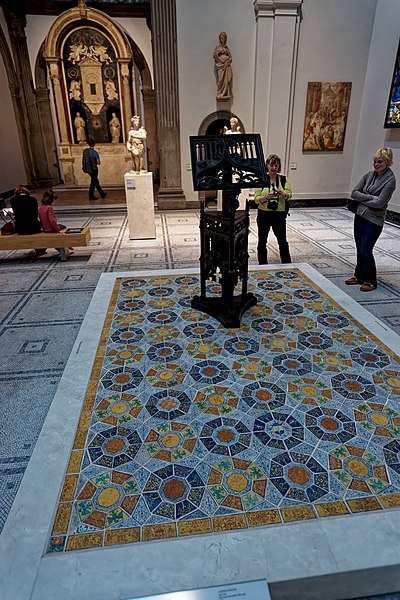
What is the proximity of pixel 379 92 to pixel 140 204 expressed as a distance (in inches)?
236

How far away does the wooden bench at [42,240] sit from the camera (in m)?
5.43

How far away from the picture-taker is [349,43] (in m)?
8.91

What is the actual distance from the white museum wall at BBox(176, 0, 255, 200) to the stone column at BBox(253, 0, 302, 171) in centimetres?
21

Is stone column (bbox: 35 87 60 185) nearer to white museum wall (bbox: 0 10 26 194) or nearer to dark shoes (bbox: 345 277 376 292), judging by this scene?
white museum wall (bbox: 0 10 26 194)

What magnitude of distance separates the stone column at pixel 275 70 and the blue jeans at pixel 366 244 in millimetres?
5671

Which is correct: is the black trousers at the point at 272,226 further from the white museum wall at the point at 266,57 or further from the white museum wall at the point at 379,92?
the white museum wall at the point at 266,57

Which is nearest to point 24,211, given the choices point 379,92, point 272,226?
point 272,226

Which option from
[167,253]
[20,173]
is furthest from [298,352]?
[20,173]

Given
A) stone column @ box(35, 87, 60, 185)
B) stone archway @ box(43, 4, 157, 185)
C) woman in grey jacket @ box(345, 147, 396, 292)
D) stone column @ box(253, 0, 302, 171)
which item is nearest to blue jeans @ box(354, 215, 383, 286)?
woman in grey jacket @ box(345, 147, 396, 292)

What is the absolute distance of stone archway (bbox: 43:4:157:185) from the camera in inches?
468

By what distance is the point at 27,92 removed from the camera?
12445mm

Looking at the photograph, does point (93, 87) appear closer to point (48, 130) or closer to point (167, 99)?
point (48, 130)

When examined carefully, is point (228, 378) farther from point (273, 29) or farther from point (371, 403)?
point (273, 29)

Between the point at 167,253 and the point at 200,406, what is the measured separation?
4.01m
